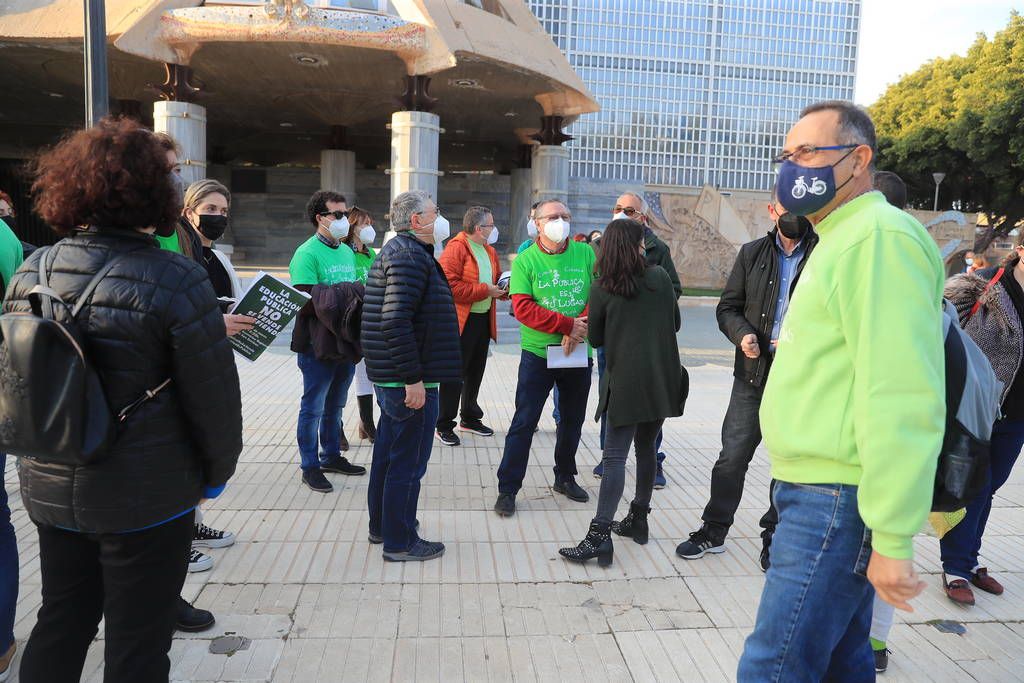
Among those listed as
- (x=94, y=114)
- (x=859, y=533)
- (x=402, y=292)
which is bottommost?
(x=859, y=533)

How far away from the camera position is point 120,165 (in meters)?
1.94

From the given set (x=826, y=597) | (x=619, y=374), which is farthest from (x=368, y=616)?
(x=826, y=597)

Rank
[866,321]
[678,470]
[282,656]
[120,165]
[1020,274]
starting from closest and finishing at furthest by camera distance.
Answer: [866,321], [120,165], [282,656], [1020,274], [678,470]

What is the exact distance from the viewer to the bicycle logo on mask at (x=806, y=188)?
73.6 inches

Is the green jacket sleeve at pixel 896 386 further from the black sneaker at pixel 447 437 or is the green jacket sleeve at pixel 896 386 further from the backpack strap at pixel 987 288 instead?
the black sneaker at pixel 447 437

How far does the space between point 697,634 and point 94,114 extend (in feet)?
19.5

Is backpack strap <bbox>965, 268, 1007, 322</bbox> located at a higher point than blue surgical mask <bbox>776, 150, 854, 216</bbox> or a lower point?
lower

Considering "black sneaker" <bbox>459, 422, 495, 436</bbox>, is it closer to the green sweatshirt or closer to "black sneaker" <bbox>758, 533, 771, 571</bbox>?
"black sneaker" <bbox>758, 533, 771, 571</bbox>

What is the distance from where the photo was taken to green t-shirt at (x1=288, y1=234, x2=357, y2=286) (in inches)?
196

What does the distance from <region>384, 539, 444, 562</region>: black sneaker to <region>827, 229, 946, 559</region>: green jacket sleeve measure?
2.72 meters

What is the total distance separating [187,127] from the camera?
48.4 ft

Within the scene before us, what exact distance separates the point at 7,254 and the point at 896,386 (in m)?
3.18

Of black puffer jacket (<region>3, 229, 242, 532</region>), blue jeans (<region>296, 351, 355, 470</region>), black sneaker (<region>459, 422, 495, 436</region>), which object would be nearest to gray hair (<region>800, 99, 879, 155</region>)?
black puffer jacket (<region>3, 229, 242, 532</region>)

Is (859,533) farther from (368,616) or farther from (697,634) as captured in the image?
(368,616)
